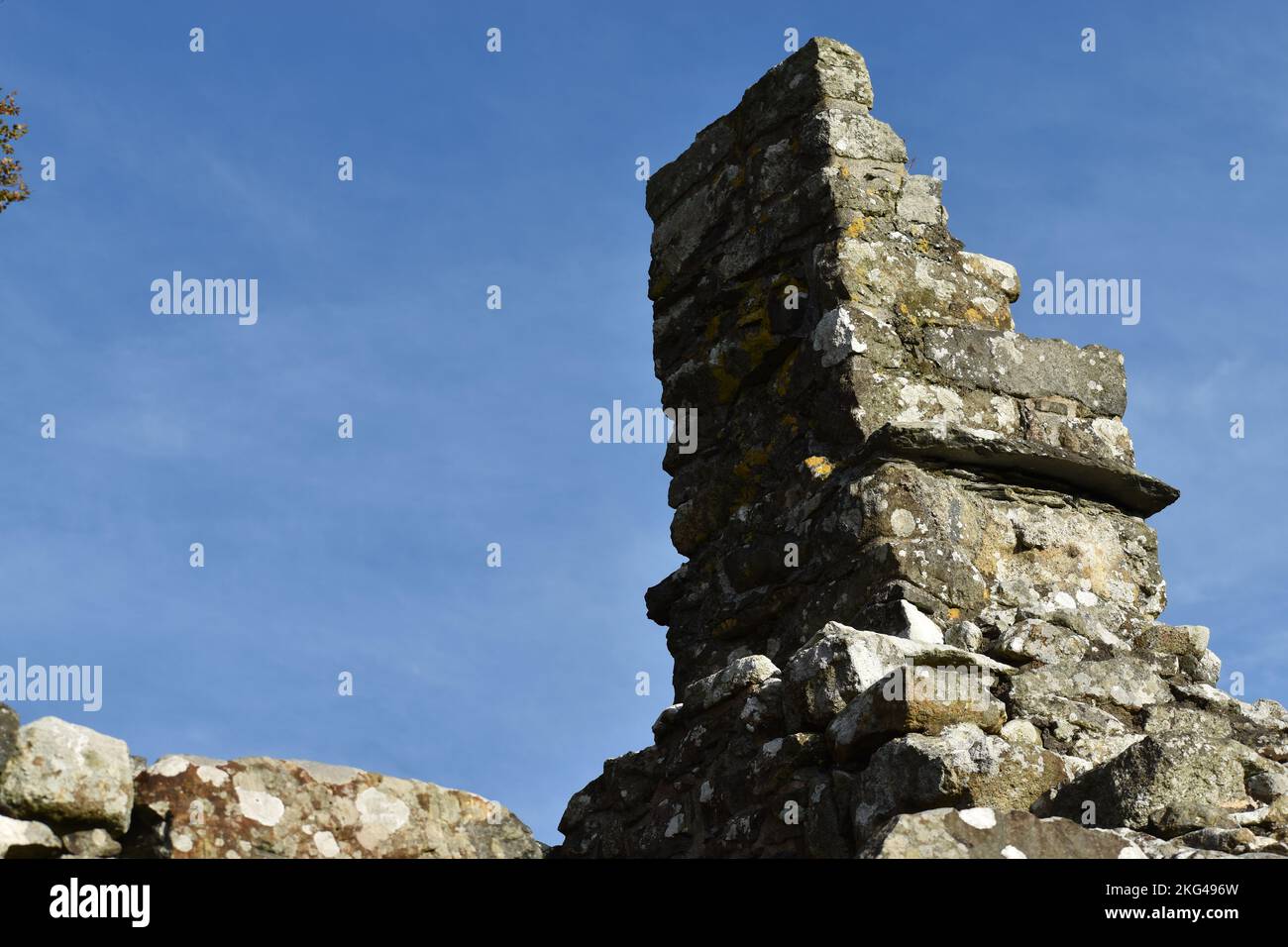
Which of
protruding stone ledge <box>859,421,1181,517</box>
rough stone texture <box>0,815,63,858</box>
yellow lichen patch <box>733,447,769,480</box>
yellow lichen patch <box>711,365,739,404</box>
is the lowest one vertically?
rough stone texture <box>0,815,63,858</box>

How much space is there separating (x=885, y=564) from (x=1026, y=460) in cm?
88

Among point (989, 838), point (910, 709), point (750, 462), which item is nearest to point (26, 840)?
point (989, 838)

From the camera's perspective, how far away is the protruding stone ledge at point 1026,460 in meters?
6.00

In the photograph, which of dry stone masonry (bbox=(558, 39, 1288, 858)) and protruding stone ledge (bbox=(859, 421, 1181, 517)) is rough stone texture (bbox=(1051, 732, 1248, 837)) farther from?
protruding stone ledge (bbox=(859, 421, 1181, 517))

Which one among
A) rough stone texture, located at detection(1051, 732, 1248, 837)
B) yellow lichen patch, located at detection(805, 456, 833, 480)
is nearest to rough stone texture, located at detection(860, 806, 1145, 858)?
rough stone texture, located at detection(1051, 732, 1248, 837)

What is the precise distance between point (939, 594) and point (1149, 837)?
166 centimetres

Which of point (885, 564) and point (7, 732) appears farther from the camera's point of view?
point (885, 564)

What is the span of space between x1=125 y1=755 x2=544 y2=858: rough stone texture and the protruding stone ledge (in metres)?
2.18

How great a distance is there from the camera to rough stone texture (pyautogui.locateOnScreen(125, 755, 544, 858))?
4023mm

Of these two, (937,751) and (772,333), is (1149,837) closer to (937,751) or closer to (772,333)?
(937,751)

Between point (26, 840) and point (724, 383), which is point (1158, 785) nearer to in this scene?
point (26, 840)

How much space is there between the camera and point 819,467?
20.9ft

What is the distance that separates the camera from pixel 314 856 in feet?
13.7
